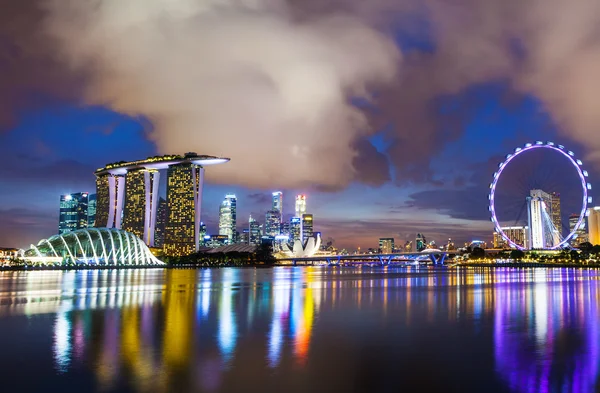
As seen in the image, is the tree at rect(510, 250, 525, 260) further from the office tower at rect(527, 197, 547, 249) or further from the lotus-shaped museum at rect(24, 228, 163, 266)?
the lotus-shaped museum at rect(24, 228, 163, 266)

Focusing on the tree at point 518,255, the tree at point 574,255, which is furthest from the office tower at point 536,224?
the tree at point 518,255

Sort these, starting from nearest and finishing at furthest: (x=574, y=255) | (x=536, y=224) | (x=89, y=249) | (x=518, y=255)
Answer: (x=89, y=249)
(x=536, y=224)
(x=574, y=255)
(x=518, y=255)

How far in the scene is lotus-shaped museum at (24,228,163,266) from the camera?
494 feet

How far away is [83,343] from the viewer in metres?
20.3

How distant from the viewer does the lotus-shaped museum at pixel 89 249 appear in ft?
494

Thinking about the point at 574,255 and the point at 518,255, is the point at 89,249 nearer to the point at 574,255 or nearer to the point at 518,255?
the point at 518,255

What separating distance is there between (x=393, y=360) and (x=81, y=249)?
151 m

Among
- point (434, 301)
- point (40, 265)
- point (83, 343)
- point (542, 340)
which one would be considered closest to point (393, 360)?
point (542, 340)

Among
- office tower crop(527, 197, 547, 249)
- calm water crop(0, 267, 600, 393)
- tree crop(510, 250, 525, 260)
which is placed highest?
office tower crop(527, 197, 547, 249)

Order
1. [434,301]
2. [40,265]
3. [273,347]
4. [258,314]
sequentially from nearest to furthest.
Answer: [273,347]
[258,314]
[434,301]
[40,265]

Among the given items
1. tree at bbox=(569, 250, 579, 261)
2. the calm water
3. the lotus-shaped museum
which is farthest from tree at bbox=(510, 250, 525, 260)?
the calm water

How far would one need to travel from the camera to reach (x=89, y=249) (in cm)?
15725

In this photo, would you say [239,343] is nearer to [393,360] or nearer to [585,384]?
[393,360]

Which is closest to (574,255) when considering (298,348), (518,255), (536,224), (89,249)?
(536,224)
